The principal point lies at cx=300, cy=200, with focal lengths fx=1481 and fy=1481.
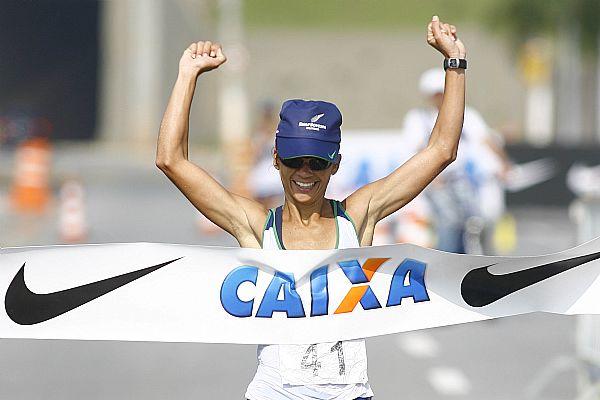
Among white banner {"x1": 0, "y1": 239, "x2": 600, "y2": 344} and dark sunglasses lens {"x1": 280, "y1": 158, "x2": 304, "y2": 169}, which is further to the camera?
white banner {"x1": 0, "y1": 239, "x2": 600, "y2": 344}

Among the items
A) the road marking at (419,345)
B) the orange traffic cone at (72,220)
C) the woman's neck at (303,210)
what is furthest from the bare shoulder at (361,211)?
the orange traffic cone at (72,220)

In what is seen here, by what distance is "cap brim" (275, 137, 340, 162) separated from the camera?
485 centimetres

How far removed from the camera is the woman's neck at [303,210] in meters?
5.02

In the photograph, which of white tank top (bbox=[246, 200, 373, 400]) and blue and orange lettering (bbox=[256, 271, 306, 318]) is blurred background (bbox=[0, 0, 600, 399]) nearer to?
blue and orange lettering (bbox=[256, 271, 306, 318])

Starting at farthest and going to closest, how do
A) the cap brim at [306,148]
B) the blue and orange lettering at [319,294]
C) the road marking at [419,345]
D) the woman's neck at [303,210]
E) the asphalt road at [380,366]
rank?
the road marking at [419,345] → the asphalt road at [380,366] → the blue and orange lettering at [319,294] → the woman's neck at [303,210] → the cap brim at [306,148]

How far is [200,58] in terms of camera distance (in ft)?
17.0

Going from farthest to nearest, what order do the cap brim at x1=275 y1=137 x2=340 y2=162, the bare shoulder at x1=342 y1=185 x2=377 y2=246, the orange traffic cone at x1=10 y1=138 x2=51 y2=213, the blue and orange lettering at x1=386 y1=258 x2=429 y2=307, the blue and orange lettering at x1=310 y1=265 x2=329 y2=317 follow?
the orange traffic cone at x1=10 y1=138 x2=51 y2=213 < the blue and orange lettering at x1=386 y1=258 x2=429 y2=307 < the blue and orange lettering at x1=310 y1=265 x2=329 y2=317 < the bare shoulder at x1=342 y1=185 x2=377 y2=246 < the cap brim at x1=275 y1=137 x2=340 y2=162

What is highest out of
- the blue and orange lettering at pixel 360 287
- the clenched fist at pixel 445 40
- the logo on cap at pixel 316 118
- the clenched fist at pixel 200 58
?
the clenched fist at pixel 445 40

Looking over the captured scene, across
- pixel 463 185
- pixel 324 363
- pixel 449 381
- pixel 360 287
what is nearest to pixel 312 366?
pixel 324 363

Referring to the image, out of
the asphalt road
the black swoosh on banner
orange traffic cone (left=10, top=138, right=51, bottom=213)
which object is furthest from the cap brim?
orange traffic cone (left=10, top=138, right=51, bottom=213)

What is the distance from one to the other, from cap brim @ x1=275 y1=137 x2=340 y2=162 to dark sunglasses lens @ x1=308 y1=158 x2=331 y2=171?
0.03 metres

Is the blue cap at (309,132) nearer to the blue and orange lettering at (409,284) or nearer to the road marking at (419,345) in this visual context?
the blue and orange lettering at (409,284)

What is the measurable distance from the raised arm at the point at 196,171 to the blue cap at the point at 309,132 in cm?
29

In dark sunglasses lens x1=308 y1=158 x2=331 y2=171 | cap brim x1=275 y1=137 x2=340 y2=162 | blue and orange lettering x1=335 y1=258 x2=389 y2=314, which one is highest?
cap brim x1=275 y1=137 x2=340 y2=162
